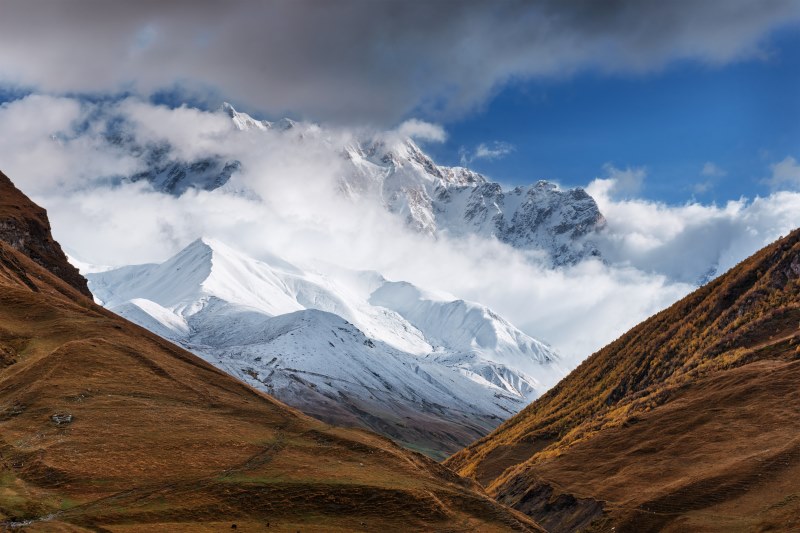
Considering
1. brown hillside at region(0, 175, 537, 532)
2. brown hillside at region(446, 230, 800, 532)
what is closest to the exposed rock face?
brown hillside at region(0, 175, 537, 532)

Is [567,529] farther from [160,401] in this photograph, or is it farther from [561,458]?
[160,401]

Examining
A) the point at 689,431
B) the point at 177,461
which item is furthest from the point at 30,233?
the point at 689,431

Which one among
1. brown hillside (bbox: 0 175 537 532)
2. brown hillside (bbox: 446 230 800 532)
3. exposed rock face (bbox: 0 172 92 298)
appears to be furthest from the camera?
exposed rock face (bbox: 0 172 92 298)

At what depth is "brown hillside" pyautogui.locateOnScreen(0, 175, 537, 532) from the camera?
5550 centimetres

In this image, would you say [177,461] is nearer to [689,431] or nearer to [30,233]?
[689,431]

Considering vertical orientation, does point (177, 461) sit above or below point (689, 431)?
below

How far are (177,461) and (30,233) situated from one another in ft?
406

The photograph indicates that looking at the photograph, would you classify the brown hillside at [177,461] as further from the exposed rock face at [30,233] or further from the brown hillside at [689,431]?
the exposed rock face at [30,233]

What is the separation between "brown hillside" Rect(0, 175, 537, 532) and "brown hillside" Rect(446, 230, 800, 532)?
8.94 m

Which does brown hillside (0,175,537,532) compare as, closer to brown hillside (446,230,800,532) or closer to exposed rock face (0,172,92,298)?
brown hillside (446,230,800,532)

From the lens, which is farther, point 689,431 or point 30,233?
point 30,233

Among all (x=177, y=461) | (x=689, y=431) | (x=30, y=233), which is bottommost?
(x=177, y=461)

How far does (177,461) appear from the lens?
63594mm

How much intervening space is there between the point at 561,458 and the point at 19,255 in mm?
104894
